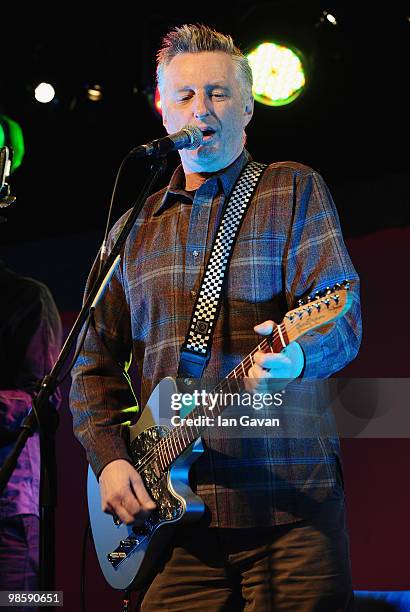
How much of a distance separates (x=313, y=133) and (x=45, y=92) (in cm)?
146

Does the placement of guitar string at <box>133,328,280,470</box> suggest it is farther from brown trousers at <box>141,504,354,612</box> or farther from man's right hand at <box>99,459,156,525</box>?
brown trousers at <box>141,504,354,612</box>

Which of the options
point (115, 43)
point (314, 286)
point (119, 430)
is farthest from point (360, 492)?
point (115, 43)

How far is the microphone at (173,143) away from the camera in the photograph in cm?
232

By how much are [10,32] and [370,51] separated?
1954mm

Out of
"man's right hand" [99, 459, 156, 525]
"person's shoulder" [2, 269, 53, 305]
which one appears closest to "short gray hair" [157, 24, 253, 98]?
"man's right hand" [99, 459, 156, 525]

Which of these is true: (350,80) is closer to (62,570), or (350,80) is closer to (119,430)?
(119,430)

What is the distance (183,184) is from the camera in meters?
2.70

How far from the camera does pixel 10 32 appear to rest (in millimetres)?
4512

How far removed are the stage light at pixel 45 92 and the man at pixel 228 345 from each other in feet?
6.20

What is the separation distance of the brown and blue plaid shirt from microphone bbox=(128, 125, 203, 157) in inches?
5.8

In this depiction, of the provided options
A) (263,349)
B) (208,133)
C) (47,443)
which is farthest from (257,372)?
(208,133)

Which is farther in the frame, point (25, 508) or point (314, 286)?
point (25, 508)

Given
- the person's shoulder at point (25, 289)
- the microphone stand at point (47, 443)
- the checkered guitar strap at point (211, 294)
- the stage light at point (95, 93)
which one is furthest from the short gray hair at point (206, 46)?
the stage light at point (95, 93)

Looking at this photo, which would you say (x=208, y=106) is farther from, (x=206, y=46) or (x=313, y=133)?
(x=313, y=133)
